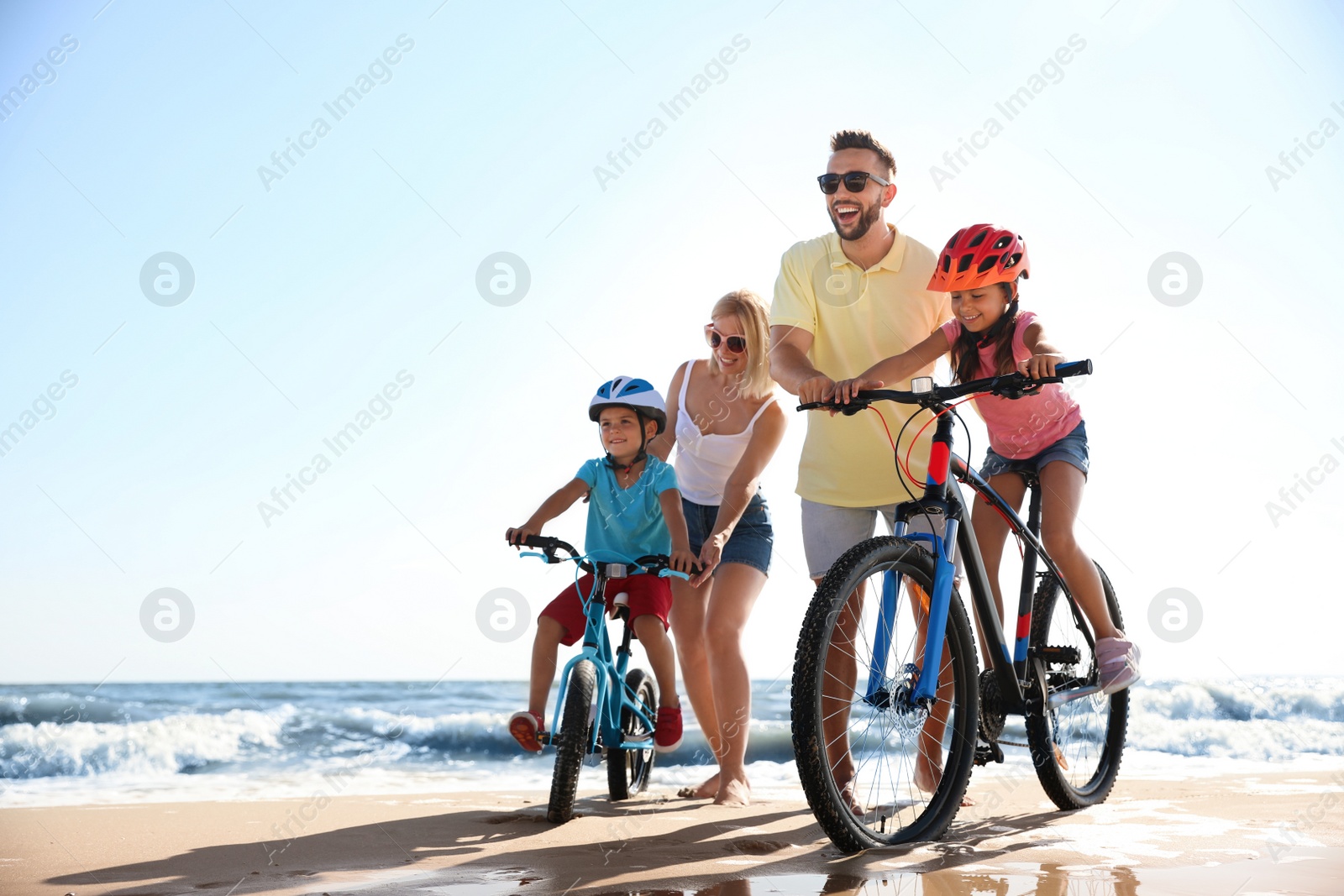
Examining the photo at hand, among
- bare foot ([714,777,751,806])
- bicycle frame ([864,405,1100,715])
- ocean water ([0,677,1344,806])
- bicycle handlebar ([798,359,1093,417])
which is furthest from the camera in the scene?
ocean water ([0,677,1344,806])

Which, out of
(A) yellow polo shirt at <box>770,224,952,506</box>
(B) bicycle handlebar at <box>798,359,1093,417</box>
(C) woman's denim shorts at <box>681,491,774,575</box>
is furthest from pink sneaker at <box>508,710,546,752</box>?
(B) bicycle handlebar at <box>798,359,1093,417</box>

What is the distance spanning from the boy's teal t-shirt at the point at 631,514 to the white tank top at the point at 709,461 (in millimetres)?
199

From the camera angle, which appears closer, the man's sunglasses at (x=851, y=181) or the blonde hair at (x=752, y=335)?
the man's sunglasses at (x=851, y=181)

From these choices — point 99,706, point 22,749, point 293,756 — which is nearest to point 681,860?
point 293,756

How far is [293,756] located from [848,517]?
9.78 m

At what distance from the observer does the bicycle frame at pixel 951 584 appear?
103 inches

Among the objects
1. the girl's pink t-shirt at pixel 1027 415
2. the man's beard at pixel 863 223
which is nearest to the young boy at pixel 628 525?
the man's beard at pixel 863 223

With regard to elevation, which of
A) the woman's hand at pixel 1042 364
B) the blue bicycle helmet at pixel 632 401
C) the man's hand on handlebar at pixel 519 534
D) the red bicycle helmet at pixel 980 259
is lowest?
the man's hand on handlebar at pixel 519 534

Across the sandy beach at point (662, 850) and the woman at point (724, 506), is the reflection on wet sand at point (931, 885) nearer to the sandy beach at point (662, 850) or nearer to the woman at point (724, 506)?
the sandy beach at point (662, 850)

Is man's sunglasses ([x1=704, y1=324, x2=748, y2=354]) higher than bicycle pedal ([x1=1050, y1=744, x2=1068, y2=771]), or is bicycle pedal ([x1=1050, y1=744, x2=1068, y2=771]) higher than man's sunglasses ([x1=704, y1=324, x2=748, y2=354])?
man's sunglasses ([x1=704, y1=324, x2=748, y2=354])

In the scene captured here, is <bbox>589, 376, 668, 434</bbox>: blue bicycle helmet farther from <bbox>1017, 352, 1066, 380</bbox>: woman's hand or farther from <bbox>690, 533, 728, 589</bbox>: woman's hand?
<bbox>1017, 352, 1066, 380</bbox>: woman's hand

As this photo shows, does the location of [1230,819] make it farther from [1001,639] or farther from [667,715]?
[667,715]

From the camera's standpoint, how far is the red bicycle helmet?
319 centimetres

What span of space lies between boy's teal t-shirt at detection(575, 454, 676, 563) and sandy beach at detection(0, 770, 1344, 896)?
1063mm
